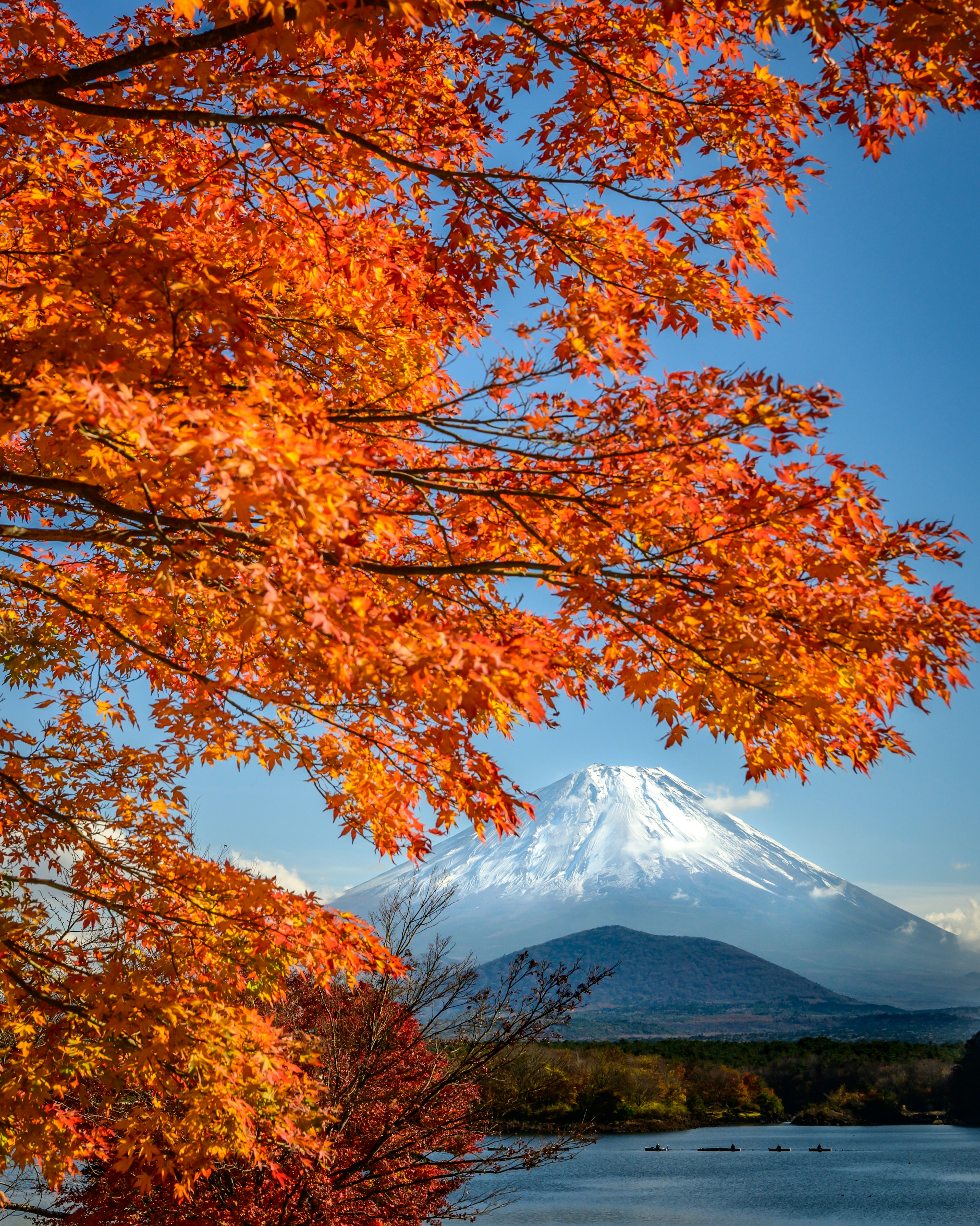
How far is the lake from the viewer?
82.5ft

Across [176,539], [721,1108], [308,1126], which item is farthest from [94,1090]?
[721,1108]

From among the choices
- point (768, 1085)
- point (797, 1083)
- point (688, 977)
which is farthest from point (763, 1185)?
point (688, 977)

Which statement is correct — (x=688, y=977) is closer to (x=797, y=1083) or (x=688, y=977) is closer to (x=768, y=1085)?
(x=797, y=1083)

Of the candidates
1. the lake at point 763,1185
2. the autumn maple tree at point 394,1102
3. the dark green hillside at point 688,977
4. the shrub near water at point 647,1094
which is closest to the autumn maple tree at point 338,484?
the autumn maple tree at point 394,1102

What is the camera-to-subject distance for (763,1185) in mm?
31062

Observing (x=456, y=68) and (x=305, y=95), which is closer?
(x=305, y=95)

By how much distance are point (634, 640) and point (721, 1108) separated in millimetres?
64751

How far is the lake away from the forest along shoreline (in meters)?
3.36

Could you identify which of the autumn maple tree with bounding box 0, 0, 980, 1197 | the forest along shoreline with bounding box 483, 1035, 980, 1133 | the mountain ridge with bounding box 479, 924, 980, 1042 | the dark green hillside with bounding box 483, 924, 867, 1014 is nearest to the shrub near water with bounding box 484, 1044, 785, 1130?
the forest along shoreline with bounding box 483, 1035, 980, 1133

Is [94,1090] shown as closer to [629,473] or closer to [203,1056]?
[203,1056]

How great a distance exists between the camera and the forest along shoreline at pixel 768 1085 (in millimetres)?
48906

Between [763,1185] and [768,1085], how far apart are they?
30.2 metres

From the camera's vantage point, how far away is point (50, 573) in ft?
16.3

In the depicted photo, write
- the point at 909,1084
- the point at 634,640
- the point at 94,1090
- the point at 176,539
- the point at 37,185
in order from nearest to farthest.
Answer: the point at 176,539, the point at 634,640, the point at 37,185, the point at 94,1090, the point at 909,1084
